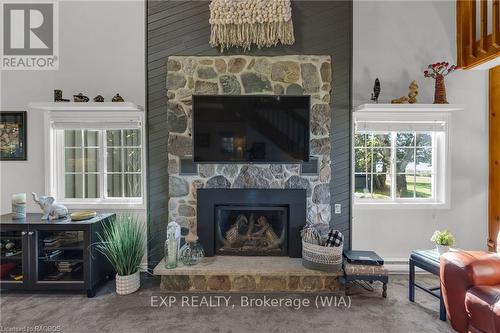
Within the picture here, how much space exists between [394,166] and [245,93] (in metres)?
2.09

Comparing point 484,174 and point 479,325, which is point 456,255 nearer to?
point 479,325

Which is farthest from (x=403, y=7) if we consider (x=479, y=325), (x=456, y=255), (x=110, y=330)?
(x=110, y=330)

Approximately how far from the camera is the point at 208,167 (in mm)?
3209

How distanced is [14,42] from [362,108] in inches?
166

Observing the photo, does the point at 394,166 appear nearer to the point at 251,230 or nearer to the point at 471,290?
the point at 471,290

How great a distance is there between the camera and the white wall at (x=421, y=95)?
11.0 ft

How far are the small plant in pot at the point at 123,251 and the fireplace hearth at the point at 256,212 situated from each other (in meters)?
0.70

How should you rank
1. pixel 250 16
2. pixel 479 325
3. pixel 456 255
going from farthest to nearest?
1. pixel 250 16
2. pixel 456 255
3. pixel 479 325

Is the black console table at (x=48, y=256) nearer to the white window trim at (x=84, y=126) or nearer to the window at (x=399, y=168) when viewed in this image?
the white window trim at (x=84, y=126)

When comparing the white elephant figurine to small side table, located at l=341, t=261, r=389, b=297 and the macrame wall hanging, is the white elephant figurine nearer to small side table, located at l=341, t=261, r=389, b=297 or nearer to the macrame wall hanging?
the macrame wall hanging

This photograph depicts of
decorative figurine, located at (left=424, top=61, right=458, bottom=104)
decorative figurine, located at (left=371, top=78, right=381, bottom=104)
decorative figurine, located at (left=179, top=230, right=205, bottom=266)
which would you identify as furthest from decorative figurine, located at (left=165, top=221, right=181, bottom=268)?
decorative figurine, located at (left=424, top=61, right=458, bottom=104)

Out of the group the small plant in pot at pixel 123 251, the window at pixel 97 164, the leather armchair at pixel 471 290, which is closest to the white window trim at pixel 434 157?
the leather armchair at pixel 471 290

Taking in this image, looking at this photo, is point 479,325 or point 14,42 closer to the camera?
point 479,325

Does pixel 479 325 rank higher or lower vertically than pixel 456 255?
lower
